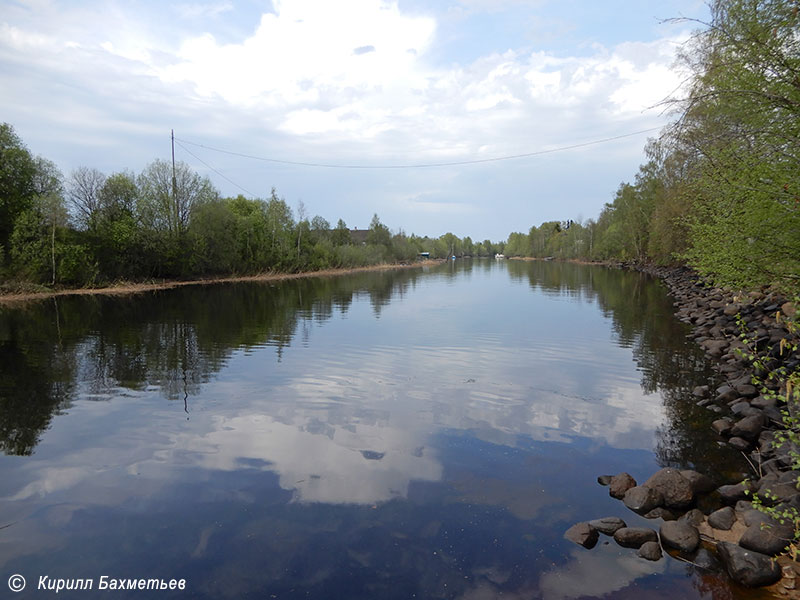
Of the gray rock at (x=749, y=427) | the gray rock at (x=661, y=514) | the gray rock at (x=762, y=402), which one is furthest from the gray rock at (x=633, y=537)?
the gray rock at (x=762, y=402)

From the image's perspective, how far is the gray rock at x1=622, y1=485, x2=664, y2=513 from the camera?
21.0 ft

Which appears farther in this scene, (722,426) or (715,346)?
(715,346)

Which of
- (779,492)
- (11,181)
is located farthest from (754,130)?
(11,181)

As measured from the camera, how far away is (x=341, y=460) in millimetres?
7906

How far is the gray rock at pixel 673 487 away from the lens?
6.42 metres

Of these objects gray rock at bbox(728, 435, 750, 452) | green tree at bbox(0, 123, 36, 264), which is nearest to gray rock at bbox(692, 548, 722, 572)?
gray rock at bbox(728, 435, 750, 452)

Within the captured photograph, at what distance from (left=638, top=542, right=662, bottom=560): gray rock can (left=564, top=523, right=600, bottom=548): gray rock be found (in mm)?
482

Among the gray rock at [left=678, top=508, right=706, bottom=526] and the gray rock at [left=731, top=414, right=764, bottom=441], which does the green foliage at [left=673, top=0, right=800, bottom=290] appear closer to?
the gray rock at [left=731, top=414, right=764, bottom=441]

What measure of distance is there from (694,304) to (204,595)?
27.2m

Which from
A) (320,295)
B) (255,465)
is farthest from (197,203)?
(255,465)

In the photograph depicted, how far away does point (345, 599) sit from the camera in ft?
15.6

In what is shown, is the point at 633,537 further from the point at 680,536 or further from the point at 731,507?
the point at 731,507

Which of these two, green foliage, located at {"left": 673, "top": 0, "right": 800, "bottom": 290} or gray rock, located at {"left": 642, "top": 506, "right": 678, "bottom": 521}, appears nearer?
gray rock, located at {"left": 642, "top": 506, "right": 678, "bottom": 521}

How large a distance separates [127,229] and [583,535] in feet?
154
